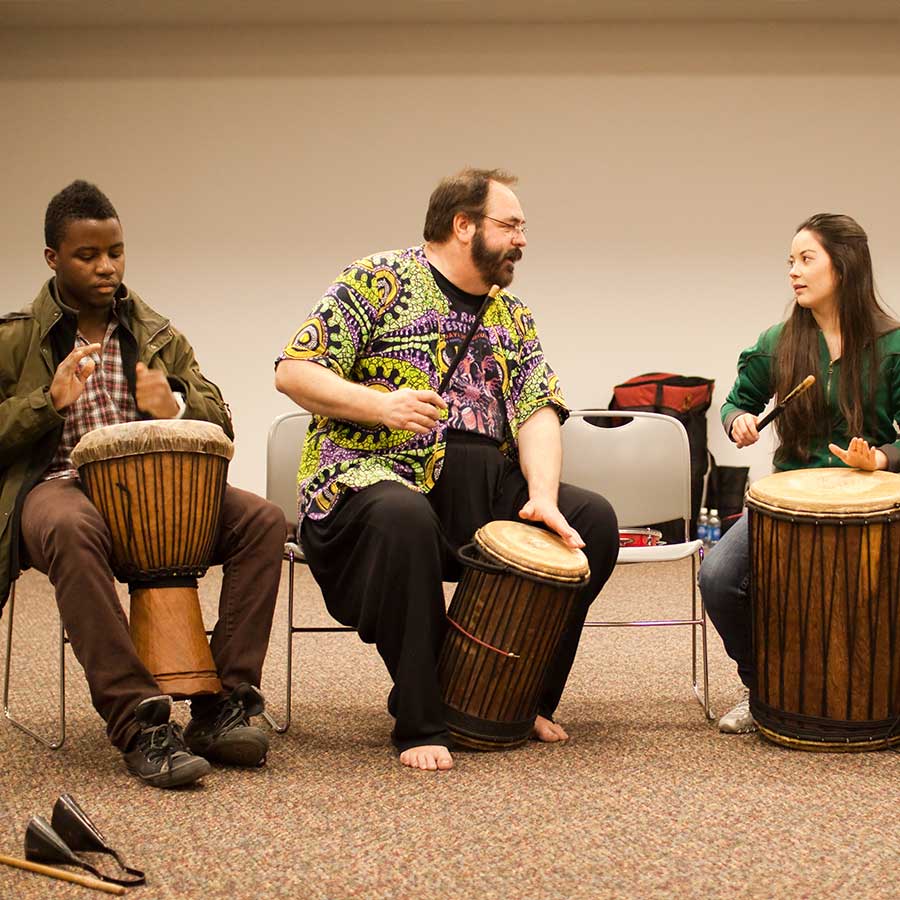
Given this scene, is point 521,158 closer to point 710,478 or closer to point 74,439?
point 710,478

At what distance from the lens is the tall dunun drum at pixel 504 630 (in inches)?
95.2

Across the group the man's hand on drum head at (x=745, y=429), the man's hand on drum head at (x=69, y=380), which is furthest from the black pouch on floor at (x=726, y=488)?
the man's hand on drum head at (x=69, y=380)

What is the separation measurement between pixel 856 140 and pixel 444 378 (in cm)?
445

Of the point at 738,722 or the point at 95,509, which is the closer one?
the point at 95,509

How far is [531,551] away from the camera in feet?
7.98

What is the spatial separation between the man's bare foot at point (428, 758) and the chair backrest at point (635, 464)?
3.35 feet

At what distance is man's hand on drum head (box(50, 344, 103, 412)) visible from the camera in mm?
2455

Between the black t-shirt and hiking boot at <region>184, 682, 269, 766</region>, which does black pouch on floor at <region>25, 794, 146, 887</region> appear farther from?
the black t-shirt

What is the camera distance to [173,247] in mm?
6410

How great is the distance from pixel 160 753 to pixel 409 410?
2.77 ft

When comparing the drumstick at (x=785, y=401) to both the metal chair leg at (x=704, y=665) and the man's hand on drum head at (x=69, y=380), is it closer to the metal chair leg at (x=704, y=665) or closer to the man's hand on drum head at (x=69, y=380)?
the metal chair leg at (x=704, y=665)

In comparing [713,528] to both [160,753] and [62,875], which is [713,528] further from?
[62,875]

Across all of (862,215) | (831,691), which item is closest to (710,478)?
(862,215)

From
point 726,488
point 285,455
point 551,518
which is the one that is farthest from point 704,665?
point 726,488
